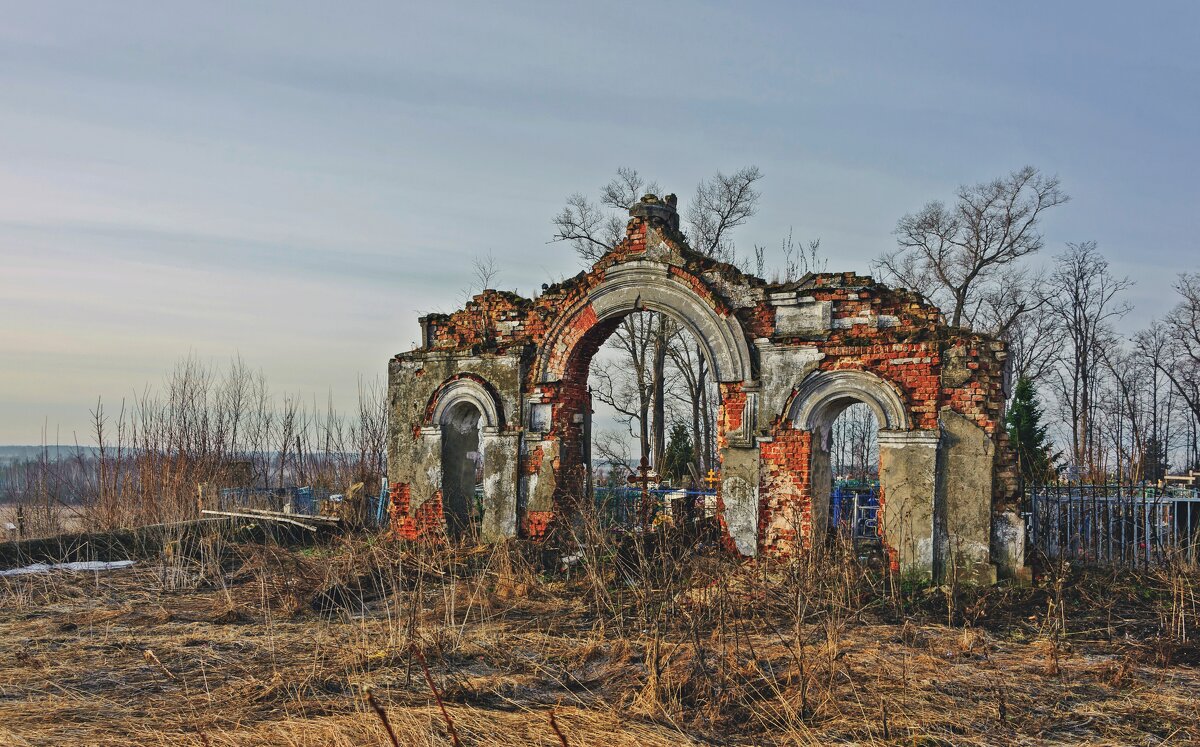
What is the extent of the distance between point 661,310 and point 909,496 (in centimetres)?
412

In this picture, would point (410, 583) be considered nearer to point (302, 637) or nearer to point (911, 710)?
point (302, 637)

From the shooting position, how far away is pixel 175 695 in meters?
6.53

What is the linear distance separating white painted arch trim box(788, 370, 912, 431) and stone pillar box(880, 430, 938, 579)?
197 millimetres

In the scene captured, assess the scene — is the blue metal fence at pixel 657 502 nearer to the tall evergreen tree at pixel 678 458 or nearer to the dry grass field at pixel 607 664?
the dry grass field at pixel 607 664

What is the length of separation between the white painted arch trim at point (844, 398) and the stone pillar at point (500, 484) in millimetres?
4251

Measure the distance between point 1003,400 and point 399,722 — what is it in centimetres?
841

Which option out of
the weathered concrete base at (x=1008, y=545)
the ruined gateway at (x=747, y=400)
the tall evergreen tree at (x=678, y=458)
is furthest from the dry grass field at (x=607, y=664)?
the tall evergreen tree at (x=678, y=458)

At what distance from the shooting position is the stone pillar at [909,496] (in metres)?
10.8

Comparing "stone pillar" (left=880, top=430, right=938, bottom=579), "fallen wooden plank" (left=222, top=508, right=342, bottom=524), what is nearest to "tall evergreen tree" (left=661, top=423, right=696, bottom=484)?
"fallen wooden plank" (left=222, top=508, right=342, bottom=524)

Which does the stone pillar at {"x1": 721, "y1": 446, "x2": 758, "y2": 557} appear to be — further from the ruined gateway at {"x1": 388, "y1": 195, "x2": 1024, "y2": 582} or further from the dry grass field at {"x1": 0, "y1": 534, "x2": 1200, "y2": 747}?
the dry grass field at {"x1": 0, "y1": 534, "x2": 1200, "y2": 747}

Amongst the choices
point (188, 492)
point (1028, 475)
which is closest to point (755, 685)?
point (1028, 475)

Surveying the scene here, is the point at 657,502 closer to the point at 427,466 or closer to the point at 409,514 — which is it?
the point at 427,466

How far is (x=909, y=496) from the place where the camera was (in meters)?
10.9

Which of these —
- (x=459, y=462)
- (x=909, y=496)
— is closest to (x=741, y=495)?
(x=909, y=496)
